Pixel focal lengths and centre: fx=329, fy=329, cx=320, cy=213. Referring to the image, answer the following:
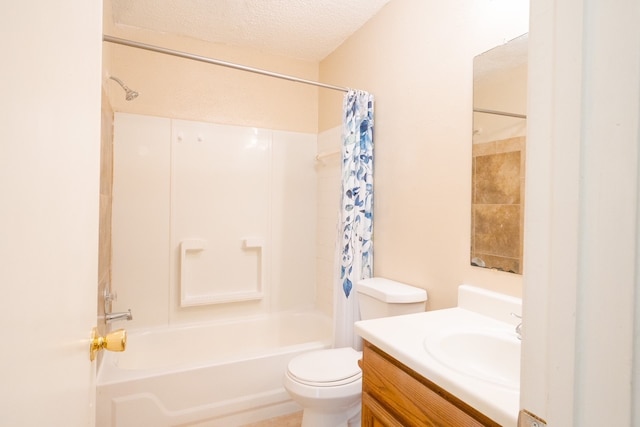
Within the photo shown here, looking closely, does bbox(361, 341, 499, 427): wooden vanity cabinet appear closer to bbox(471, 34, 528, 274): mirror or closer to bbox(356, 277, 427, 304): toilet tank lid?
bbox(356, 277, 427, 304): toilet tank lid

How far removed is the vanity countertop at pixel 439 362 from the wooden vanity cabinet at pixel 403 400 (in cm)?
4

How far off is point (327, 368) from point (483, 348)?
2.57ft

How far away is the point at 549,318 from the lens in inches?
15.1

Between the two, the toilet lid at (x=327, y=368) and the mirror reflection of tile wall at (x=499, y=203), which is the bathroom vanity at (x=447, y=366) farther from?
the toilet lid at (x=327, y=368)

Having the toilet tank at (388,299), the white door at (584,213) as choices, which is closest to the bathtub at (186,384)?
the toilet tank at (388,299)

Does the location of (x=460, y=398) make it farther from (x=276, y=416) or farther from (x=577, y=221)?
(x=276, y=416)

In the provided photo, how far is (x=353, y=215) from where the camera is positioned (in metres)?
2.00

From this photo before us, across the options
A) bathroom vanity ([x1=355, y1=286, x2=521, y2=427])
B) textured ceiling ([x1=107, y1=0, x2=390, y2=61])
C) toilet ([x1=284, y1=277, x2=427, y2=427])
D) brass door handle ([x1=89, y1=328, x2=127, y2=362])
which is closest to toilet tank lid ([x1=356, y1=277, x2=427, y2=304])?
toilet ([x1=284, y1=277, x2=427, y2=427])

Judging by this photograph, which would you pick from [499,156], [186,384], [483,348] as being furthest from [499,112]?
[186,384]

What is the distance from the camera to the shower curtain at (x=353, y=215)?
1.98m

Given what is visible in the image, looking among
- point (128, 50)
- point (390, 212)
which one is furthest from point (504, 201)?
point (128, 50)

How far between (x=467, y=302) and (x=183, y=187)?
202cm

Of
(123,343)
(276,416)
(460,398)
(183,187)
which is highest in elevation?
(183,187)

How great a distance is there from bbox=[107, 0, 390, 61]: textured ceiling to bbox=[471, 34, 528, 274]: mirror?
1.04 m
